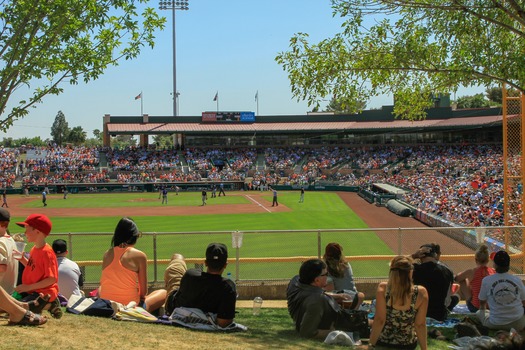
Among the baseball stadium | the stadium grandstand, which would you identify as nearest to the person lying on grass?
the baseball stadium

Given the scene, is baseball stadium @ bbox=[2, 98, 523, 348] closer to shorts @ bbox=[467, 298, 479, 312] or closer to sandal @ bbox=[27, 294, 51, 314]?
shorts @ bbox=[467, 298, 479, 312]

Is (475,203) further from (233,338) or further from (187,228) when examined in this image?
(233,338)

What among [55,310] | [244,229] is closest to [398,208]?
[244,229]

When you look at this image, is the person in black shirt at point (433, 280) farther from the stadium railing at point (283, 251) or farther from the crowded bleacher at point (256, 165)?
the crowded bleacher at point (256, 165)

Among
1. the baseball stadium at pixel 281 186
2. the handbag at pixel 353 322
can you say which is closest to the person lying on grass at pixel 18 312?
the handbag at pixel 353 322

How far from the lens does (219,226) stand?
1236 inches

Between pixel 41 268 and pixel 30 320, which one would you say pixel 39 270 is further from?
pixel 30 320

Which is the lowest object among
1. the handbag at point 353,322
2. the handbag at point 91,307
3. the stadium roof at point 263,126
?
the handbag at point 353,322

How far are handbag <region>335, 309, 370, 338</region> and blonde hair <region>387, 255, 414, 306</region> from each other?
877 millimetres

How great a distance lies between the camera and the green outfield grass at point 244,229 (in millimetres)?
13797

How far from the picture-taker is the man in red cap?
668 cm

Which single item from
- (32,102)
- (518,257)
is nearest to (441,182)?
(518,257)

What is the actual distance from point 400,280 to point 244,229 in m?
24.0

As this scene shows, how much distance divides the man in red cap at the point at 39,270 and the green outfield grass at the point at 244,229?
4835 mm
